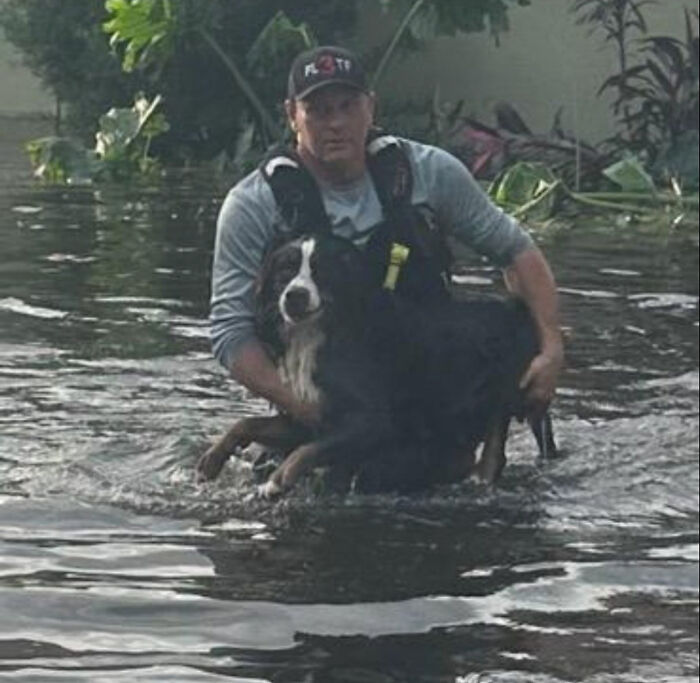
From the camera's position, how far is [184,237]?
1467 centimetres

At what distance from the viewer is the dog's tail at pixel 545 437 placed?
6930 mm

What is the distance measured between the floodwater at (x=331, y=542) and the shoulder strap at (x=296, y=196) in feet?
2.76

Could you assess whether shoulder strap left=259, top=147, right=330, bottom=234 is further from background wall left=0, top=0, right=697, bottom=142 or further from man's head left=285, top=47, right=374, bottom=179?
background wall left=0, top=0, right=697, bottom=142

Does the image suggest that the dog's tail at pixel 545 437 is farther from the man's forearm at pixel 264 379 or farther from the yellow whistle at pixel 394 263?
the man's forearm at pixel 264 379

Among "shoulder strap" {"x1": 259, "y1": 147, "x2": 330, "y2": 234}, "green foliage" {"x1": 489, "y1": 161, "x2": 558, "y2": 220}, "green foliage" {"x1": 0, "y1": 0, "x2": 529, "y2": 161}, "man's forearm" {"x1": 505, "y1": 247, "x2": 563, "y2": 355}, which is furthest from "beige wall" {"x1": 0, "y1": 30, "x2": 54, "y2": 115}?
"shoulder strap" {"x1": 259, "y1": 147, "x2": 330, "y2": 234}

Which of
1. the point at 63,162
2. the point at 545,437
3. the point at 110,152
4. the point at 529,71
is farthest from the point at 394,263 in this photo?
the point at 529,71

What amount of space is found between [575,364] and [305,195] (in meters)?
2.73

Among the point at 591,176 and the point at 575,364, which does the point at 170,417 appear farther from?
the point at 591,176

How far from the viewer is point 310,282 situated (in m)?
6.38

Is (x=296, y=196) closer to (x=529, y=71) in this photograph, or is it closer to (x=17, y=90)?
(x=529, y=71)

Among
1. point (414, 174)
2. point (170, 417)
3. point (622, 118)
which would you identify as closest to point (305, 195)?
point (414, 174)

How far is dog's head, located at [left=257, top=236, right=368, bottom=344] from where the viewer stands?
6.39m

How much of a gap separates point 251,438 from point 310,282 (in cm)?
68

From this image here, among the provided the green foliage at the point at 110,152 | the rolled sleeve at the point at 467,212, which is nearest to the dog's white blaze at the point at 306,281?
the rolled sleeve at the point at 467,212
